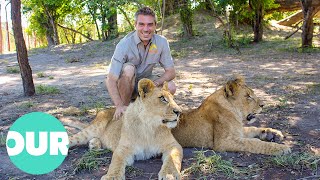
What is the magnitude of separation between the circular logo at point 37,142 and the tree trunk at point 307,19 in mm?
9172

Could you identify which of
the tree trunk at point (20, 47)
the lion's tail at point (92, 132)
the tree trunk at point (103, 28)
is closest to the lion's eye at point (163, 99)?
the lion's tail at point (92, 132)

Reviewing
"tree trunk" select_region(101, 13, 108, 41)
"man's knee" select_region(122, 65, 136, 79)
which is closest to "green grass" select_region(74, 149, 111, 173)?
"man's knee" select_region(122, 65, 136, 79)

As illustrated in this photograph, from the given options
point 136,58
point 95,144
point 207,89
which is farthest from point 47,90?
point 95,144

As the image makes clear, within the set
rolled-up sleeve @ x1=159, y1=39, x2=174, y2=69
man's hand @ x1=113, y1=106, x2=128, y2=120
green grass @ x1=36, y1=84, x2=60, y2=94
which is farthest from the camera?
green grass @ x1=36, y1=84, x2=60, y2=94

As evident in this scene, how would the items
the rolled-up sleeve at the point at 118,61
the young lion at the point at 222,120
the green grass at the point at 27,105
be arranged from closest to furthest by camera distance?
the young lion at the point at 222,120
the rolled-up sleeve at the point at 118,61
the green grass at the point at 27,105

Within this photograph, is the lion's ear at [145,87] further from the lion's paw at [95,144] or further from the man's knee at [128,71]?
the man's knee at [128,71]

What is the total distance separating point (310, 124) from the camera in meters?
4.33

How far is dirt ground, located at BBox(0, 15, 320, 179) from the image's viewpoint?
3.18 m

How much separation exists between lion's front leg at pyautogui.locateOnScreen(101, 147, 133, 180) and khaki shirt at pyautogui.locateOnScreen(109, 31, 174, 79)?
1.11 m

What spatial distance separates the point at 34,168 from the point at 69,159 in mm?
659

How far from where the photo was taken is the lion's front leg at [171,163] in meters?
2.89

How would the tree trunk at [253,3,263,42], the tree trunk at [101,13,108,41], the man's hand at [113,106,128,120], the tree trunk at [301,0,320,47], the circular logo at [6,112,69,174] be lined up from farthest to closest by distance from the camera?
the tree trunk at [101,13,108,41]
the tree trunk at [253,3,263,42]
the tree trunk at [301,0,320,47]
the man's hand at [113,106,128,120]
the circular logo at [6,112,69,174]

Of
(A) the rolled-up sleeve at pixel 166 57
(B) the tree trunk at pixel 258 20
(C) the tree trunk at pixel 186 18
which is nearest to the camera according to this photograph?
(A) the rolled-up sleeve at pixel 166 57

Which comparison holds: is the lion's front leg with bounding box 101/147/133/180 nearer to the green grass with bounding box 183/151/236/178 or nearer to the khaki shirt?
the green grass with bounding box 183/151/236/178
